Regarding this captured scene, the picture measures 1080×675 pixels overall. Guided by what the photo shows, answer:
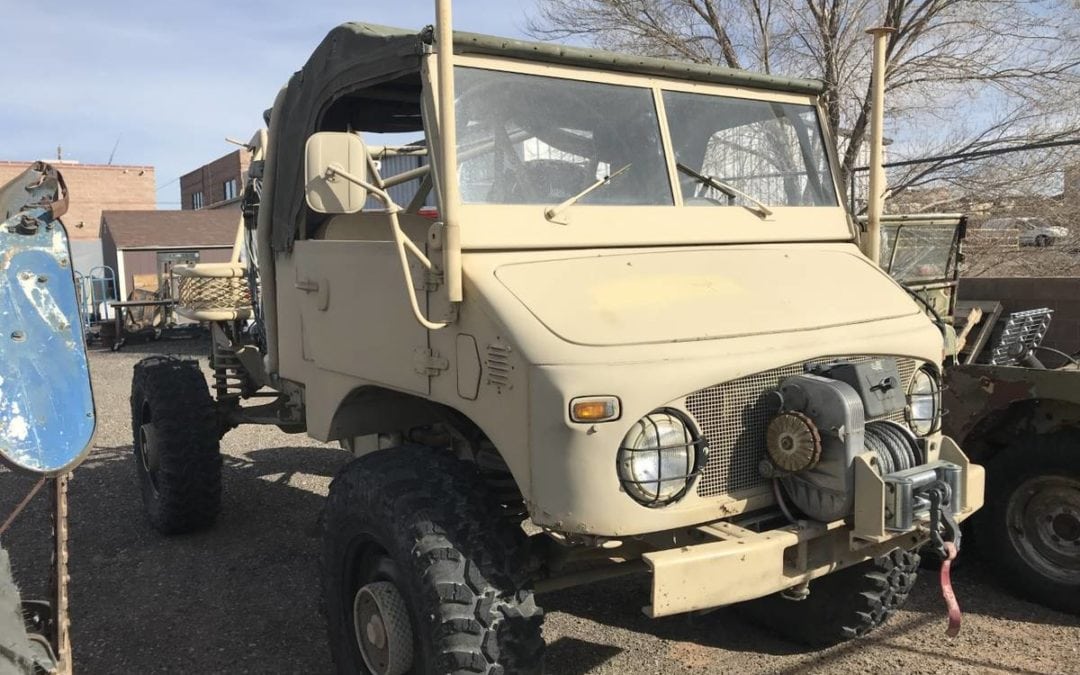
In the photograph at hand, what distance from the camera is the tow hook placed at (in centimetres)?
288

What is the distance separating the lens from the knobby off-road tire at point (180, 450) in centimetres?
566

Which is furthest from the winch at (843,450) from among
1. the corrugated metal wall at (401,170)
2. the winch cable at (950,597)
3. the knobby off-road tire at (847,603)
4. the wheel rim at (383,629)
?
the corrugated metal wall at (401,170)

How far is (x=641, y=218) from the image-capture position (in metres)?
3.55

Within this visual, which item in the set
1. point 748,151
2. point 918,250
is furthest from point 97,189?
point 748,151

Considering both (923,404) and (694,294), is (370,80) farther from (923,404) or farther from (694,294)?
(923,404)

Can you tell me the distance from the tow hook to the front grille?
1.74 ft

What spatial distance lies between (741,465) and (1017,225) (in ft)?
35.5

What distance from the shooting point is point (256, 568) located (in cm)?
532

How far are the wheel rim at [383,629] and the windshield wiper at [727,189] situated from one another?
2.01 m

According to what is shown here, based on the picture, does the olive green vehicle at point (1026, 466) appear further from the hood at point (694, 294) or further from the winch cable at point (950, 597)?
the winch cable at point (950, 597)

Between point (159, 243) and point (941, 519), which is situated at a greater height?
point (159, 243)

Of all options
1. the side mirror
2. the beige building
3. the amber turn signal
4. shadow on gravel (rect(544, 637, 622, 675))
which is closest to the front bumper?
the amber turn signal

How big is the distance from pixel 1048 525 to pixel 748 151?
2.44 meters

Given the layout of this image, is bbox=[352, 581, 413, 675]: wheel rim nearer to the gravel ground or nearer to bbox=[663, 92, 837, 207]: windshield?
the gravel ground
